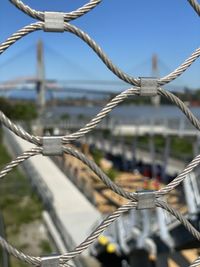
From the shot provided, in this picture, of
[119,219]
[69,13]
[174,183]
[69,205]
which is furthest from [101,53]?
[69,205]

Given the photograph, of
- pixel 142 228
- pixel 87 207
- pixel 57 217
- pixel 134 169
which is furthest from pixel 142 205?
pixel 134 169

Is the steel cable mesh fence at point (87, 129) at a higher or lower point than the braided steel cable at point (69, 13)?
lower

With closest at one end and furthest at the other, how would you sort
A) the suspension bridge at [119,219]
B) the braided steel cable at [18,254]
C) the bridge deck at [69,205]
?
the braided steel cable at [18,254] → the suspension bridge at [119,219] → the bridge deck at [69,205]

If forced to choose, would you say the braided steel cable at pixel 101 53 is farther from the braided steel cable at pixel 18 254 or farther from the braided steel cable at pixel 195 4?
the braided steel cable at pixel 18 254

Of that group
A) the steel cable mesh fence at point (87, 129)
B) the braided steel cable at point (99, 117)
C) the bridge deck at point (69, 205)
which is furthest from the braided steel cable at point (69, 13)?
the bridge deck at point (69, 205)

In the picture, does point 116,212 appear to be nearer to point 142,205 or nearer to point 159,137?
point 142,205

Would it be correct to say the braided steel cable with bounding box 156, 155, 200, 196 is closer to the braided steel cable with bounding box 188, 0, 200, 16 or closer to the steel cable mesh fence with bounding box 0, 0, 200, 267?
→ the steel cable mesh fence with bounding box 0, 0, 200, 267
